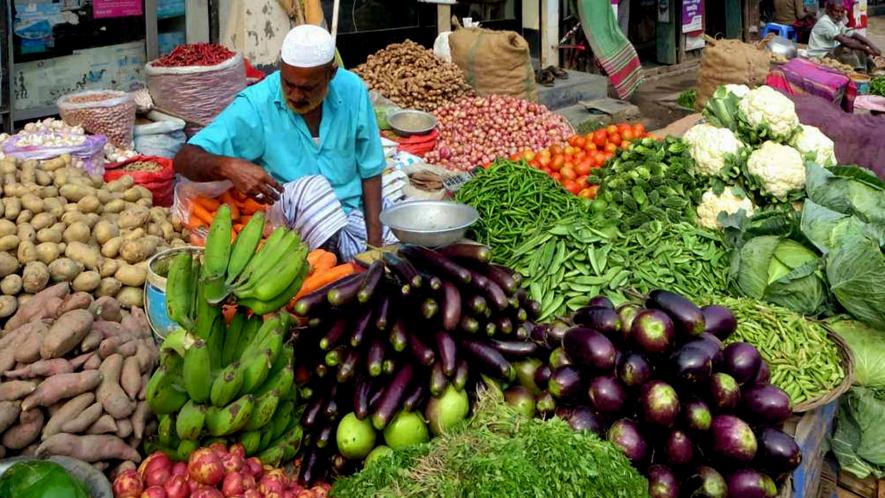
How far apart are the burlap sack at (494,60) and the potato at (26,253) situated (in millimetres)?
5080

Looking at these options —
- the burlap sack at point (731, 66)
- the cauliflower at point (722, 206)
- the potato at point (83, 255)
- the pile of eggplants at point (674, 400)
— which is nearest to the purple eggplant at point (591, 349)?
the pile of eggplants at point (674, 400)

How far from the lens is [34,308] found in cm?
301

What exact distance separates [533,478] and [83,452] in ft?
4.65

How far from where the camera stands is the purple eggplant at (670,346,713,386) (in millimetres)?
2422

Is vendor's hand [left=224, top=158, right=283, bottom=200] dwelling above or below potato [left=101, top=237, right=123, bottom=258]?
above

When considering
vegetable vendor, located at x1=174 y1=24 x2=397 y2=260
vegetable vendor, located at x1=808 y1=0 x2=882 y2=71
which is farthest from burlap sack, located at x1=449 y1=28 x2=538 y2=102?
vegetable vendor, located at x1=808 y1=0 x2=882 y2=71

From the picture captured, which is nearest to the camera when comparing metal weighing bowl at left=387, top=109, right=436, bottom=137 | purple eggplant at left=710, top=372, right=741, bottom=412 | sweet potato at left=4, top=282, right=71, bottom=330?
purple eggplant at left=710, top=372, right=741, bottom=412

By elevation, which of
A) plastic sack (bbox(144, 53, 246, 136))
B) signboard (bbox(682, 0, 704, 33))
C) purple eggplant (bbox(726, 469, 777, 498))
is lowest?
purple eggplant (bbox(726, 469, 777, 498))

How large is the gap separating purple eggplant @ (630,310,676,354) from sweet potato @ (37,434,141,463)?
5.58ft

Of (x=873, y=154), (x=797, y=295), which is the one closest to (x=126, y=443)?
(x=797, y=295)

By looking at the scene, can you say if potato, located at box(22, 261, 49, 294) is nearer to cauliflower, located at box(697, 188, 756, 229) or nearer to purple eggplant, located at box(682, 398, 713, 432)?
purple eggplant, located at box(682, 398, 713, 432)

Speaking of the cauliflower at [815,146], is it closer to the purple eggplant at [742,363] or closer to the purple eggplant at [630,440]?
the purple eggplant at [742,363]

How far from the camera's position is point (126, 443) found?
8.36ft

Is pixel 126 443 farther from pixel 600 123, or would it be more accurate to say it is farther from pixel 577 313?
pixel 600 123
